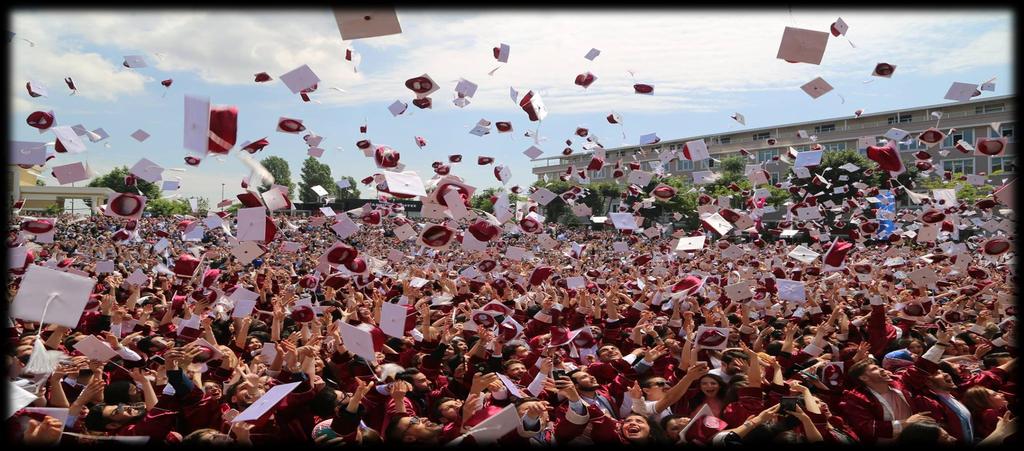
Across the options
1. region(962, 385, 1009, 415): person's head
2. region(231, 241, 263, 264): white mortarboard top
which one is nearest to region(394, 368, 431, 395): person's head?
region(231, 241, 263, 264): white mortarboard top

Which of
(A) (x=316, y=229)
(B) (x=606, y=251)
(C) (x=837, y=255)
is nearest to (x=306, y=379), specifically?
(C) (x=837, y=255)

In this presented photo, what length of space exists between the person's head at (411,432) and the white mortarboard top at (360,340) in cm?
67

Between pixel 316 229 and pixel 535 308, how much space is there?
24166 mm

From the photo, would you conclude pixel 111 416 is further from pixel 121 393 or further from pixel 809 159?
pixel 809 159

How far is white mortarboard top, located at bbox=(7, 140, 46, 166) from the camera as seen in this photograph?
6910mm

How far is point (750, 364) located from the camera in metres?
4.66

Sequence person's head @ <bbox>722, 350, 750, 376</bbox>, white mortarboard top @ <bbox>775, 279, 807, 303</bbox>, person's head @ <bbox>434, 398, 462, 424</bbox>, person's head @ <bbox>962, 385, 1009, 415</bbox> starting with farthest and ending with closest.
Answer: white mortarboard top @ <bbox>775, 279, 807, 303</bbox> < person's head @ <bbox>722, 350, 750, 376</bbox> < person's head @ <bbox>962, 385, 1009, 415</bbox> < person's head @ <bbox>434, 398, 462, 424</bbox>

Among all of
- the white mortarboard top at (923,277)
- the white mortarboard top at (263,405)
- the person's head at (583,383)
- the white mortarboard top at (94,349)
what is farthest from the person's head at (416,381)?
the white mortarboard top at (923,277)

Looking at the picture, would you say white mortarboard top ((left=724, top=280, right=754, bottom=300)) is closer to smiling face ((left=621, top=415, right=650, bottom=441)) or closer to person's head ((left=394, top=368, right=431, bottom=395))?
smiling face ((left=621, top=415, right=650, bottom=441))

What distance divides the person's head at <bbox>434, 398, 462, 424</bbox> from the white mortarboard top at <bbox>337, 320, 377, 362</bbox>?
619mm

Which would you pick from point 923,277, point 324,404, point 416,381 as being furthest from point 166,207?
point 923,277

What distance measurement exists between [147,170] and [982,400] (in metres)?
10.2

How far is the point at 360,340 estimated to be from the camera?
4.39 m

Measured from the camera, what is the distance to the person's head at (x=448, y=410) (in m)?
4.11
